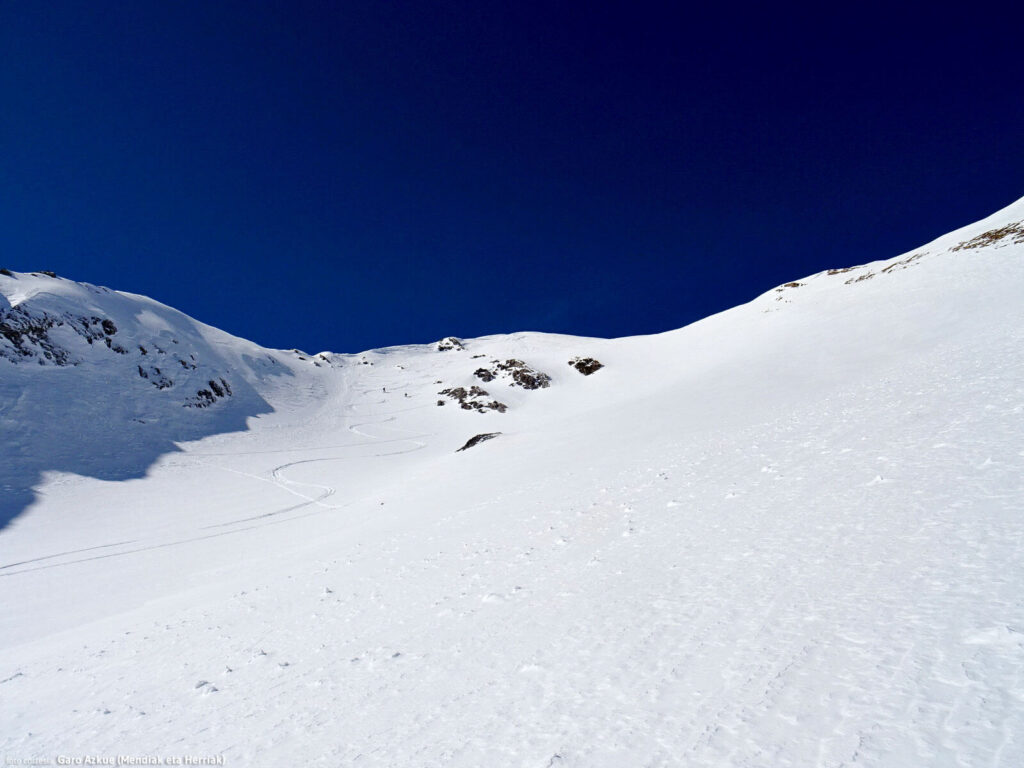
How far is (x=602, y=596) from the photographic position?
607 centimetres

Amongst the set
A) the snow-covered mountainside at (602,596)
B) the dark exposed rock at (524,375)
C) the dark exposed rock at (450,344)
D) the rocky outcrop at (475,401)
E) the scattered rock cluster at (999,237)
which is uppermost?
the dark exposed rock at (450,344)

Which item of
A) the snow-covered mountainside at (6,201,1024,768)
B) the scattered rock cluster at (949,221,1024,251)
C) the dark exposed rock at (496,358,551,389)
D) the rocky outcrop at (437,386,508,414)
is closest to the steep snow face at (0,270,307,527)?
the snow-covered mountainside at (6,201,1024,768)

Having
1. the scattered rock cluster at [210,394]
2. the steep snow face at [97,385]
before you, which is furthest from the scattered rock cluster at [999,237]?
the scattered rock cluster at [210,394]

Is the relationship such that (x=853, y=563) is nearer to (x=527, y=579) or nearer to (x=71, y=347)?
(x=527, y=579)

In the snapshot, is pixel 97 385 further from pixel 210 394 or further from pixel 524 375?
pixel 524 375

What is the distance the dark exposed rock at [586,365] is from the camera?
197 feet

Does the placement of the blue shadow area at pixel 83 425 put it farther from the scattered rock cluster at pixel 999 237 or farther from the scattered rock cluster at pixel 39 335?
the scattered rock cluster at pixel 999 237

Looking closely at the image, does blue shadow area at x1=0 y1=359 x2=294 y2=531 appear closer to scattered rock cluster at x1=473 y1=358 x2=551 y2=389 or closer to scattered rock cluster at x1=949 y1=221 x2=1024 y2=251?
scattered rock cluster at x1=473 y1=358 x2=551 y2=389

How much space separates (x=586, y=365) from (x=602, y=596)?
5645 centimetres

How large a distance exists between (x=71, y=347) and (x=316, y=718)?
51.9 meters

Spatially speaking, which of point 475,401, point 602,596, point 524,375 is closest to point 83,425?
point 475,401

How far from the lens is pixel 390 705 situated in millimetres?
4512

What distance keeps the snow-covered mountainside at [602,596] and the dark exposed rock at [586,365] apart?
1359 inches

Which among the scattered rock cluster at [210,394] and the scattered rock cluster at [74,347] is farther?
the scattered rock cluster at [210,394]
